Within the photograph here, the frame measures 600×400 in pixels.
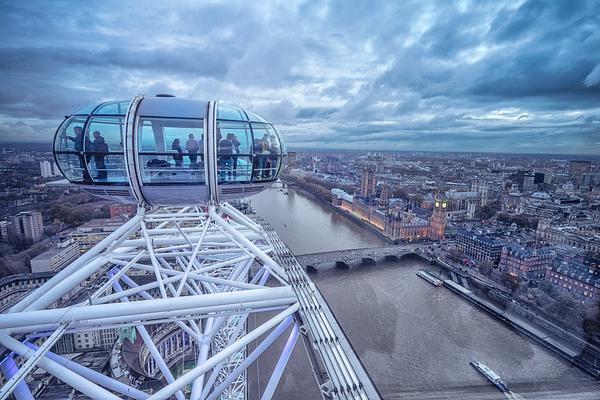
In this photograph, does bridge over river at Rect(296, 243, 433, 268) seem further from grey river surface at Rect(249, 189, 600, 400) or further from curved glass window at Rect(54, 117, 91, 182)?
curved glass window at Rect(54, 117, 91, 182)

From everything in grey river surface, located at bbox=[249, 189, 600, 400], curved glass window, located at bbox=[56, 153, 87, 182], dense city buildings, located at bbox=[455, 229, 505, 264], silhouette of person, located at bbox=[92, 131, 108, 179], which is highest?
silhouette of person, located at bbox=[92, 131, 108, 179]

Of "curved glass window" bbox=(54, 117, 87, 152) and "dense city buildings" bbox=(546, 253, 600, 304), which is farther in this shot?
"dense city buildings" bbox=(546, 253, 600, 304)

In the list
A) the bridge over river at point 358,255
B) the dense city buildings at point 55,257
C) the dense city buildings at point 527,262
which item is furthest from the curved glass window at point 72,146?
the dense city buildings at point 527,262

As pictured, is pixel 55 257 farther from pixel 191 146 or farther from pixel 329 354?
pixel 329 354

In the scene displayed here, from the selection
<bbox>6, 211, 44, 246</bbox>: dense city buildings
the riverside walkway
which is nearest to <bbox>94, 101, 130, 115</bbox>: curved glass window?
the riverside walkway

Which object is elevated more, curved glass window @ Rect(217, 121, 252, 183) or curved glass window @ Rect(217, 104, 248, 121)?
curved glass window @ Rect(217, 104, 248, 121)

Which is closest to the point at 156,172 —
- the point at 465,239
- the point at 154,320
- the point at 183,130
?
the point at 183,130

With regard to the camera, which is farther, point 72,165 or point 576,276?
point 576,276

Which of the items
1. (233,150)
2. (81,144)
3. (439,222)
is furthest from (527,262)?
(81,144)
